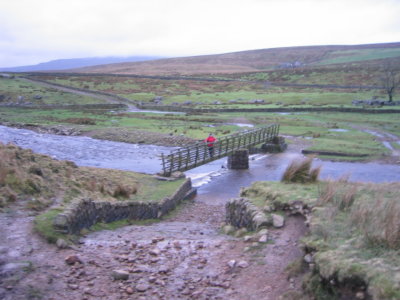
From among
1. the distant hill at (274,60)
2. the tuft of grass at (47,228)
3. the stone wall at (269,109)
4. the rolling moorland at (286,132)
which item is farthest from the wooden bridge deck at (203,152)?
the distant hill at (274,60)

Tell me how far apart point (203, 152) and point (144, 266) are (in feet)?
57.6

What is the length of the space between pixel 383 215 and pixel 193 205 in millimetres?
12377

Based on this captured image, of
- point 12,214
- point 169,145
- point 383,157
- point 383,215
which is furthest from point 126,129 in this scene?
point 383,215

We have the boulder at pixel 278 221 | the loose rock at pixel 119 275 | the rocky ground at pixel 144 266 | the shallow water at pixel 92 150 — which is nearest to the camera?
the rocky ground at pixel 144 266

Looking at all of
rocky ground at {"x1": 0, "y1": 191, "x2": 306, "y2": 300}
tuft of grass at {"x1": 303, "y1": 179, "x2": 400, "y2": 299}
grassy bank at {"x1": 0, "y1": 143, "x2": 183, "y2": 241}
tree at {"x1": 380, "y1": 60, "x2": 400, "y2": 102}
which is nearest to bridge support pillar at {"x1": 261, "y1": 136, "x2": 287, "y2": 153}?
grassy bank at {"x1": 0, "y1": 143, "x2": 183, "y2": 241}

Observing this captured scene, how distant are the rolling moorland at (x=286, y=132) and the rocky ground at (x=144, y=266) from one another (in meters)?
0.25

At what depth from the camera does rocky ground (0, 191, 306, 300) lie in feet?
21.9

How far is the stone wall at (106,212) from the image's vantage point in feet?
30.1

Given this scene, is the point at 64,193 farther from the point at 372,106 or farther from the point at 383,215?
the point at 372,106

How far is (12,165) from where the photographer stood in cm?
1230

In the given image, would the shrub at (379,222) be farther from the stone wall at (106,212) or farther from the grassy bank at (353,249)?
the stone wall at (106,212)

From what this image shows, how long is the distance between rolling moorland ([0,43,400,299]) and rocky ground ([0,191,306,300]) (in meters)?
0.25

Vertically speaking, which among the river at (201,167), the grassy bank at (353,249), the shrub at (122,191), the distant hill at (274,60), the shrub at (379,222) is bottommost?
the river at (201,167)

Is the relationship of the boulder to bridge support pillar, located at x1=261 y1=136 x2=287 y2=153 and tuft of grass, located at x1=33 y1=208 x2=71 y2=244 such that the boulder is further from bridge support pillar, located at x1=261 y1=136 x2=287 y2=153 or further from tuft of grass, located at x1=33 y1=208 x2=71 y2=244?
bridge support pillar, located at x1=261 y1=136 x2=287 y2=153
